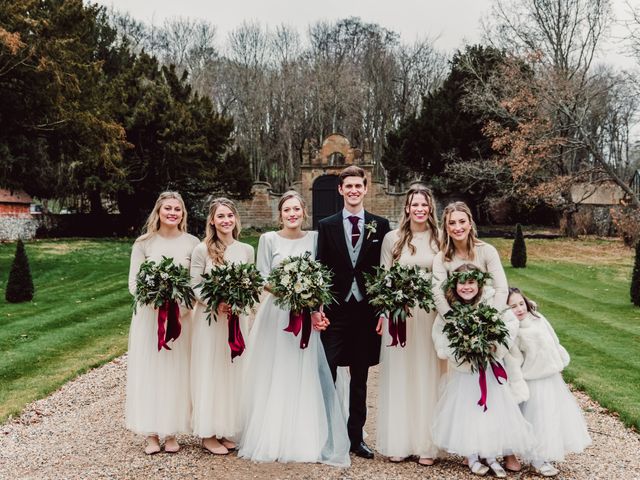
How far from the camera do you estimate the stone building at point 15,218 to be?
26.8 meters

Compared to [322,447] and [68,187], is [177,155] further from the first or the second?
[322,447]

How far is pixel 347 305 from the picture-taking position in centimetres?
506

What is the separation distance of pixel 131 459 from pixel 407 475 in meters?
2.38

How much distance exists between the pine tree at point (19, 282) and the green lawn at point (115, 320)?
0.32m

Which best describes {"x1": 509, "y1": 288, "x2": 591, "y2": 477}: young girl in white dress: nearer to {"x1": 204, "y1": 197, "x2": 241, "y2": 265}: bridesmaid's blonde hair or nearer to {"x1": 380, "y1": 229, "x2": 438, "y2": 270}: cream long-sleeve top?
{"x1": 380, "y1": 229, "x2": 438, "y2": 270}: cream long-sleeve top

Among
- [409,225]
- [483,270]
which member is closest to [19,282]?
[409,225]

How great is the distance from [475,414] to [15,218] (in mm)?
27500

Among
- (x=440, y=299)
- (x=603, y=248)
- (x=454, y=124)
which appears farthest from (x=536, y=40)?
(x=440, y=299)

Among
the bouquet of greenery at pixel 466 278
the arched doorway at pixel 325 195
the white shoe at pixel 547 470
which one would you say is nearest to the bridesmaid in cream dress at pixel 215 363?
the bouquet of greenery at pixel 466 278

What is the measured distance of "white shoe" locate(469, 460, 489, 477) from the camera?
4.72 meters

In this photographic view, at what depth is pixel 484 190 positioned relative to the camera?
1288 inches

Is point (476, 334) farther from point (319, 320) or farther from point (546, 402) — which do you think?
point (319, 320)

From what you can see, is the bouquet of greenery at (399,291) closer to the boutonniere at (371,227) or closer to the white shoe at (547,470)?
the boutonniere at (371,227)

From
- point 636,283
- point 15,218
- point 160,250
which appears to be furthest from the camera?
point 15,218
